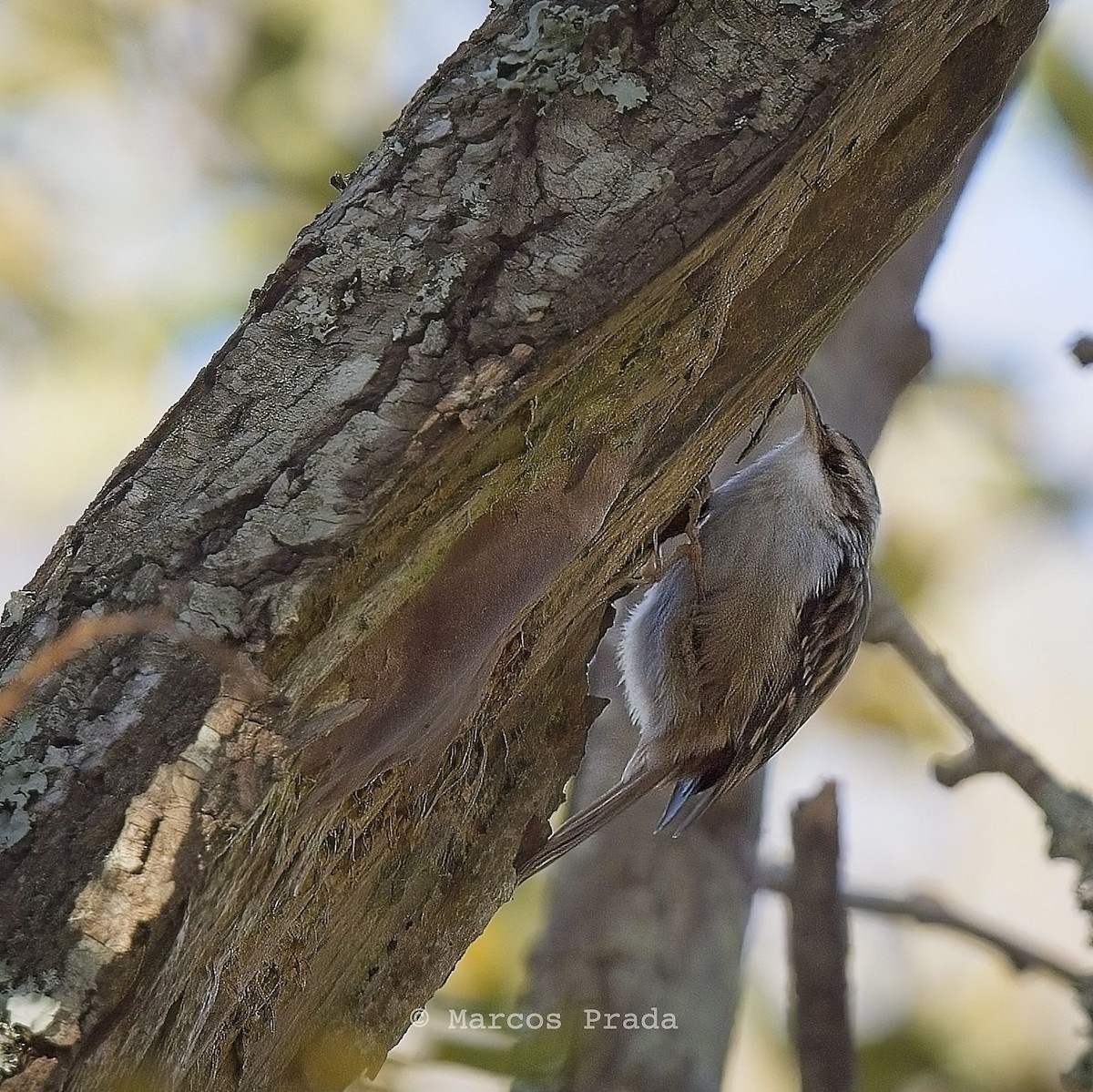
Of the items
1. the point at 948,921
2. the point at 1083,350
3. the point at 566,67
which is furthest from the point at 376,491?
the point at 948,921

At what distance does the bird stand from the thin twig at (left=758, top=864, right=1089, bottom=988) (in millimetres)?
424

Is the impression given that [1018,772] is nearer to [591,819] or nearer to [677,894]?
[677,894]

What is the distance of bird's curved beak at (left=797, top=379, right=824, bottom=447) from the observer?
3105mm

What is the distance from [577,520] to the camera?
1833 millimetres

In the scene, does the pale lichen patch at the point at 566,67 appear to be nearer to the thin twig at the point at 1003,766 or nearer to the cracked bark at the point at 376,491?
the cracked bark at the point at 376,491

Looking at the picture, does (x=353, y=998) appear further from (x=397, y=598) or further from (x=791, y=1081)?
(x=791, y=1081)

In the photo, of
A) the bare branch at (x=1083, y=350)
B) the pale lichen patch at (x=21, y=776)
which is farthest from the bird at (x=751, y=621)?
the pale lichen patch at (x=21, y=776)

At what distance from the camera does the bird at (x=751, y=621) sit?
3.23 meters

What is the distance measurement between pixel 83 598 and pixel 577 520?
25.7 inches

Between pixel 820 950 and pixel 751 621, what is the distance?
0.78m

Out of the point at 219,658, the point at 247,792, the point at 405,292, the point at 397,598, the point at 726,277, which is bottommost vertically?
the point at 247,792

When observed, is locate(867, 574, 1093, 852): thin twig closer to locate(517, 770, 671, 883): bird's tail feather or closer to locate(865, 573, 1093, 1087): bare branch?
locate(865, 573, 1093, 1087): bare branch

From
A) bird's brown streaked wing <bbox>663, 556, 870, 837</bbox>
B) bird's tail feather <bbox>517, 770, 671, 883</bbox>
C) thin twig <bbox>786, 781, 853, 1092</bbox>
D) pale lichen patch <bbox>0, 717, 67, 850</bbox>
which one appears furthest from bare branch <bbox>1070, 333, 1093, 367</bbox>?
pale lichen patch <bbox>0, 717, 67, 850</bbox>

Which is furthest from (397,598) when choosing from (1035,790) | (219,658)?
(1035,790)
